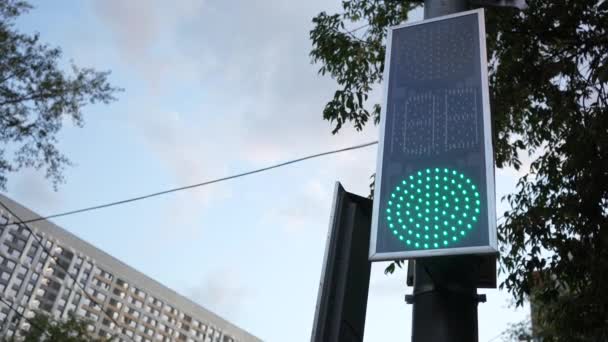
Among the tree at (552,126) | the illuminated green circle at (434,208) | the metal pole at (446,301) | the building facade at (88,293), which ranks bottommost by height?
the metal pole at (446,301)

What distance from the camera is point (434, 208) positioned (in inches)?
62.7

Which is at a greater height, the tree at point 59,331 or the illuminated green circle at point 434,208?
the tree at point 59,331

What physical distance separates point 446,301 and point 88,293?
84121mm

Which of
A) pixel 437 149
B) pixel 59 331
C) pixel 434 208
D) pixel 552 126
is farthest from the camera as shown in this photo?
pixel 59 331

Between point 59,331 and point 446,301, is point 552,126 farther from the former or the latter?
point 59,331

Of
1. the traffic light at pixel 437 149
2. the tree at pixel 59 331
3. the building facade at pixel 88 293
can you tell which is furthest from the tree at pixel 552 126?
the building facade at pixel 88 293

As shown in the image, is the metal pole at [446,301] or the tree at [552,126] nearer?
the metal pole at [446,301]

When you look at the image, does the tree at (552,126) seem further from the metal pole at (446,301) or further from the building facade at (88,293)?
the building facade at (88,293)

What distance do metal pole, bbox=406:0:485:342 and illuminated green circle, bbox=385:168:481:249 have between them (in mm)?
89

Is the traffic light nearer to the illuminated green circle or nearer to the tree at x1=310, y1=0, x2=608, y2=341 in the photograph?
the illuminated green circle

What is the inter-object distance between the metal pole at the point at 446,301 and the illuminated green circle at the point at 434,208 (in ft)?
0.29

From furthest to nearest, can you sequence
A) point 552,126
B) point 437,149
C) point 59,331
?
point 59,331
point 552,126
point 437,149

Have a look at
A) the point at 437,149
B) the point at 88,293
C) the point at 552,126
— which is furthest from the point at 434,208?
the point at 88,293

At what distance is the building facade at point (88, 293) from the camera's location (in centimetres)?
6969
